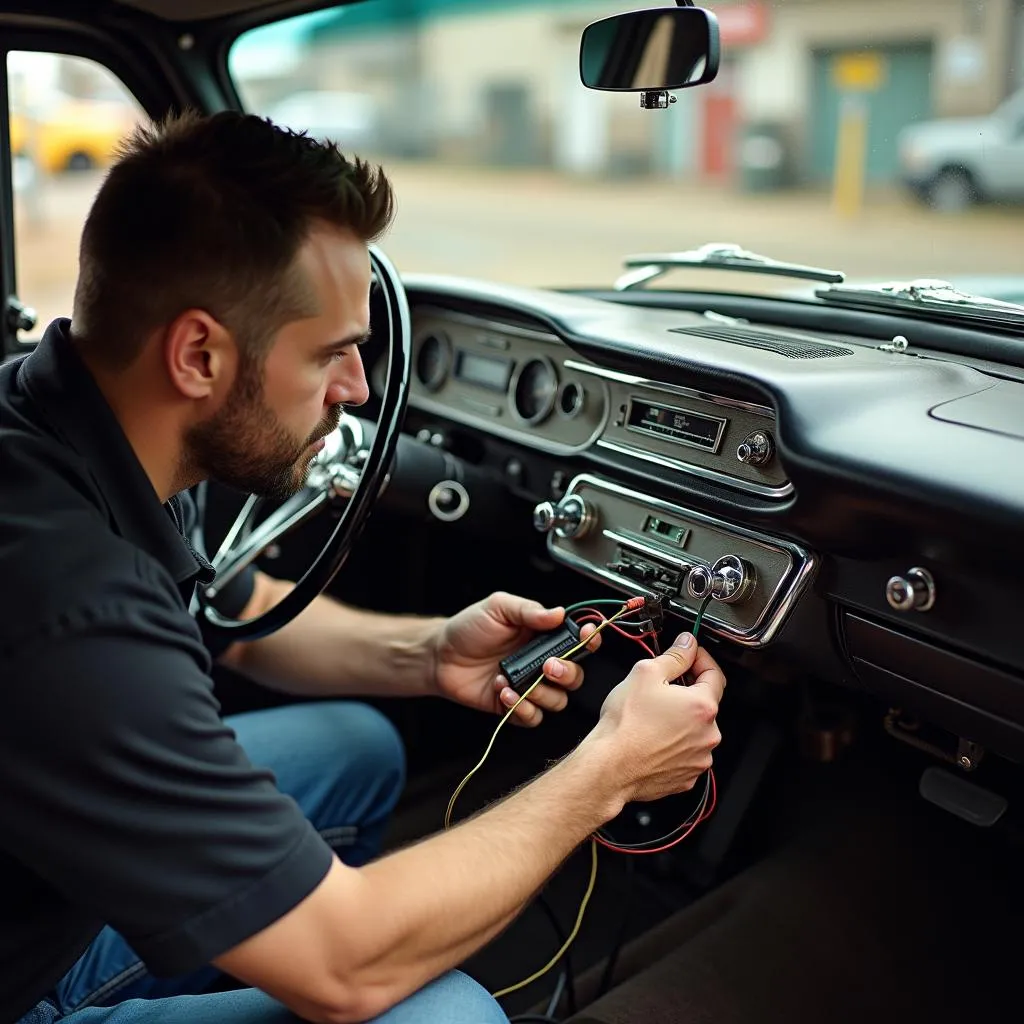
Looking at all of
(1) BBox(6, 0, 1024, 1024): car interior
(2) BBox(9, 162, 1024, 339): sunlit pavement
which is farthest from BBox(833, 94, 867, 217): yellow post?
(1) BBox(6, 0, 1024, 1024): car interior

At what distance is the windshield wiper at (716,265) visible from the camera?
225cm

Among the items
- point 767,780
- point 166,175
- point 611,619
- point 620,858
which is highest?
point 166,175

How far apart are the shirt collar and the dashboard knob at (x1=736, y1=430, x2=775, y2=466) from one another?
2.72 ft

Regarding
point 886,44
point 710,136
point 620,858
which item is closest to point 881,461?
point 620,858

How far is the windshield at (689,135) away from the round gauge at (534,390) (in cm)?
38

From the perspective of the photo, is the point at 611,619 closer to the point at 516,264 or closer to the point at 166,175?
the point at 166,175

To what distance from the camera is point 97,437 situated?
123cm

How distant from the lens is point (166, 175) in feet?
4.18

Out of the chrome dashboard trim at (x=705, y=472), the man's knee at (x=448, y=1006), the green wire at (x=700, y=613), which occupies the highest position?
the chrome dashboard trim at (x=705, y=472)

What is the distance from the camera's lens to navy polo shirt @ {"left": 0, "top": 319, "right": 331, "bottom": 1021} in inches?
39.9

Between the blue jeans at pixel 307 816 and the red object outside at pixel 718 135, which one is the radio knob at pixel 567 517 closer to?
the blue jeans at pixel 307 816

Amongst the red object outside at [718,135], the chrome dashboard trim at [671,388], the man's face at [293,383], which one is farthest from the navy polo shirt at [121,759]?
the red object outside at [718,135]

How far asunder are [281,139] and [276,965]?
90cm

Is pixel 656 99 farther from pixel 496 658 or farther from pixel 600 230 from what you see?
pixel 600 230
